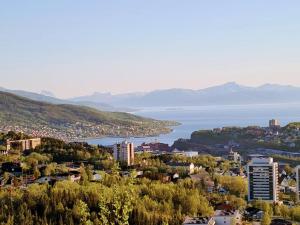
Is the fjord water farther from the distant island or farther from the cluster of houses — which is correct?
the cluster of houses

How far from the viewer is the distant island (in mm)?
57000

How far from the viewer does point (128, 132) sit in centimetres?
6203

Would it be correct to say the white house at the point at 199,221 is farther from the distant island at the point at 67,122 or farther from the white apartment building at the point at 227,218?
the distant island at the point at 67,122

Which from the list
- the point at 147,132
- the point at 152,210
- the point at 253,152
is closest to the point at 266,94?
the point at 147,132

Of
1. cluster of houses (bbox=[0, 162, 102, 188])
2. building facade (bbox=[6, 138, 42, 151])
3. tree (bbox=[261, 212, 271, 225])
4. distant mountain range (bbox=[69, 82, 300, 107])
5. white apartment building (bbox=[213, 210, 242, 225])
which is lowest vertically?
tree (bbox=[261, 212, 271, 225])

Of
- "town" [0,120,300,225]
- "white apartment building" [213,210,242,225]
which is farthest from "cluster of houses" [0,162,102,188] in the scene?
"white apartment building" [213,210,242,225]

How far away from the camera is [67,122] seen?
63062mm

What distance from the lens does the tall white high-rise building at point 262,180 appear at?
19.8 m

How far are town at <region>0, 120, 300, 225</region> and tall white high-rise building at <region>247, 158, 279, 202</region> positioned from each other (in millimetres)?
31

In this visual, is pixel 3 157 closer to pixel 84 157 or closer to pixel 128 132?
pixel 84 157

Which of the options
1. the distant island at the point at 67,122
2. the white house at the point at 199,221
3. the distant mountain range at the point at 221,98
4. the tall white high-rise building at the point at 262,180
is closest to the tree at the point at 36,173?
the tall white high-rise building at the point at 262,180

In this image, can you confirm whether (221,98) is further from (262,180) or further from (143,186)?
(143,186)

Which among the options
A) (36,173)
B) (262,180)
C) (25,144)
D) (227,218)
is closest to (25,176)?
(36,173)

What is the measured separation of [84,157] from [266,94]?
15541 centimetres
